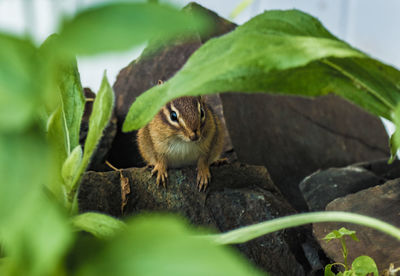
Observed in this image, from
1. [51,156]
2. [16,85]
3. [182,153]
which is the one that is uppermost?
[16,85]

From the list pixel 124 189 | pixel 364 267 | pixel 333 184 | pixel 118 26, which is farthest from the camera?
pixel 333 184

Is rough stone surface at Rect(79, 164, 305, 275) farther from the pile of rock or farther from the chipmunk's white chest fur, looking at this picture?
the chipmunk's white chest fur

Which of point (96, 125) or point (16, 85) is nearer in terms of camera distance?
point (16, 85)

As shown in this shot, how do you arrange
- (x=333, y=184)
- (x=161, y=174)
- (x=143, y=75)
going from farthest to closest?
(x=143, y=75) → (x=333, y=184) → (x=161, y=174)

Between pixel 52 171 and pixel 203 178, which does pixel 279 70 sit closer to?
pixel 52 171

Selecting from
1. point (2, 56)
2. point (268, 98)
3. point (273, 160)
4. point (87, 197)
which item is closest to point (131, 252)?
point (2, 56)

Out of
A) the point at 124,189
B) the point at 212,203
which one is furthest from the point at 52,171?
the point at 212,203

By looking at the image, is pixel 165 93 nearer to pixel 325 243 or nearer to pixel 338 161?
pixel 325 243

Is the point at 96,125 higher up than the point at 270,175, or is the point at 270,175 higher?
the point at 96,125
